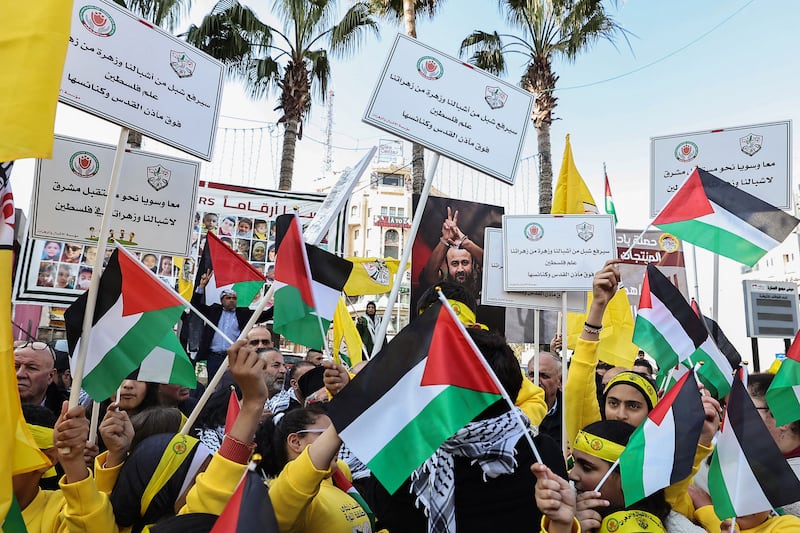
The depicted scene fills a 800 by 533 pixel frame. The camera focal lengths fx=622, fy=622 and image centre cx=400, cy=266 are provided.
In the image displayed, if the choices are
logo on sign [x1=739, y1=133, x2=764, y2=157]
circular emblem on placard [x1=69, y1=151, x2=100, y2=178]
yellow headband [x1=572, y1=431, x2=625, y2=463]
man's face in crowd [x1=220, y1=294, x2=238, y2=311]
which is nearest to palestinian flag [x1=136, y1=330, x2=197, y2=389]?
circular emblem on placard [x1=69, y1=151, x2=100, y2=178]

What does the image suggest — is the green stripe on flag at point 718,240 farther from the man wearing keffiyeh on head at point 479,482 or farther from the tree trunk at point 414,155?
the tree trunk at point 414,155

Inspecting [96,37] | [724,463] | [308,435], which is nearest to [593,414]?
[724,463]

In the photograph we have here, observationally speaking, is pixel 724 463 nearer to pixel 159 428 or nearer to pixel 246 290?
pixel 159 428

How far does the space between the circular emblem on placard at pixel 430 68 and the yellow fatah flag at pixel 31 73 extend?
2283mm

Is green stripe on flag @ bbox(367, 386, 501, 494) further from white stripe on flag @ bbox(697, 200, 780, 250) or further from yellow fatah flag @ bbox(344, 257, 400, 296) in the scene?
yellow fatah flag @ bbox(344, 257, 400, 296)

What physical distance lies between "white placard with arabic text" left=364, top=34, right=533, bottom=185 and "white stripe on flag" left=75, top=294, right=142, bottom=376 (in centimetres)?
180

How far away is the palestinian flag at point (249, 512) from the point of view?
1.50m

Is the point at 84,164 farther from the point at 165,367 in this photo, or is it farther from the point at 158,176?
the point at 165,367

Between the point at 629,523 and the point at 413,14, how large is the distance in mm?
13181

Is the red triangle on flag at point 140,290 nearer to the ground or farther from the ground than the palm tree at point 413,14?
nearer to the ground

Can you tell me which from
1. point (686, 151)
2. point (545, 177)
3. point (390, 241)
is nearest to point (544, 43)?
point (545, 177)

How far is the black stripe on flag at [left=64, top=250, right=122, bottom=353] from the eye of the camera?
9.59ft

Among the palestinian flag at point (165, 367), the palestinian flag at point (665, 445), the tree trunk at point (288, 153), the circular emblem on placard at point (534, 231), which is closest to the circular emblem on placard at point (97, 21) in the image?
the palestinian flag at point (165, 367)

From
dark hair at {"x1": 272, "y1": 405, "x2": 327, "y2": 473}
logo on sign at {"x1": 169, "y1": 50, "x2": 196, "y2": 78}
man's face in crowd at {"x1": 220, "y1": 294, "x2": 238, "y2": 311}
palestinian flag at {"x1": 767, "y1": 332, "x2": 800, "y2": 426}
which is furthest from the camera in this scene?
man's face in crowd at {"x1": 220, "y1": 294, "x2": 238, "y2": 311}
